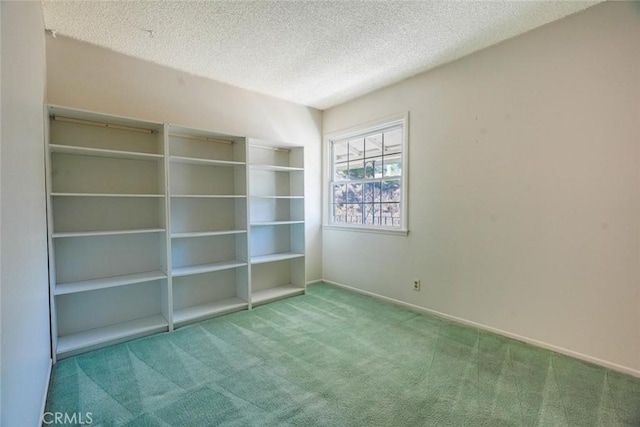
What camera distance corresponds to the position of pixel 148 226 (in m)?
2.97

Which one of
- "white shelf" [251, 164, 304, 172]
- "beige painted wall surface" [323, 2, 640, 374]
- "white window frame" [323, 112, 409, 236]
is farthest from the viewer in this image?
"white shelf" [251, 164, 304, 172]

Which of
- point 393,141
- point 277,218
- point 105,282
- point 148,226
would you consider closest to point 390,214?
point 393,141

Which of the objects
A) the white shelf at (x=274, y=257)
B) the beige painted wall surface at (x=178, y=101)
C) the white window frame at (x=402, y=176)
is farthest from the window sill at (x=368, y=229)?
the white shelf at (x=274, y=257)

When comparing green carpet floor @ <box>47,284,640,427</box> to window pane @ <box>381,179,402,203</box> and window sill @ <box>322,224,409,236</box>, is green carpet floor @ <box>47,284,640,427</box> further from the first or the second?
window pane @ <box>381,179,402,203</box>

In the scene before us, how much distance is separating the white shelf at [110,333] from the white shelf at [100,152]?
158 centimetres

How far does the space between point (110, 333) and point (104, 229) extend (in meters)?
0.93

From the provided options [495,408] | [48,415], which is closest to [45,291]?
[48,415]

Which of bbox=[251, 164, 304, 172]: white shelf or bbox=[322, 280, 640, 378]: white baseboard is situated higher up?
bbox=[251, 164, 304, 172]: white shelf

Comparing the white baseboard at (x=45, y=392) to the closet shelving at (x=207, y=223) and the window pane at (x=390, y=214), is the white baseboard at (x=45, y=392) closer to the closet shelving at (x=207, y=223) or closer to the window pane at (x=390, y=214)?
the closet shelving at (x=207, y=223)

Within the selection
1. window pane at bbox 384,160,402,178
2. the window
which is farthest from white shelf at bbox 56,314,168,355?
window pane at bbox 384,160,402,178

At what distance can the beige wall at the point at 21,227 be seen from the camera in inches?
41.4

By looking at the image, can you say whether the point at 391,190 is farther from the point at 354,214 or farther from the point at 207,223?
the point at 207,223

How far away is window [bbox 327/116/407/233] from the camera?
3.59 metres

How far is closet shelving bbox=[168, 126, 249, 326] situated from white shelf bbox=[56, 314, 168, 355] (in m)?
0.19
